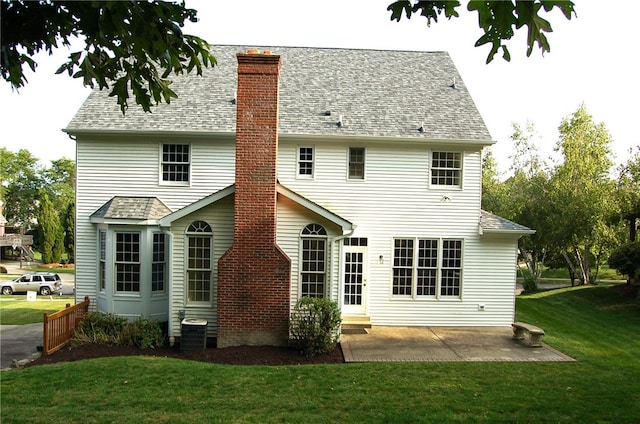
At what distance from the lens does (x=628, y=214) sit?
2291 cm

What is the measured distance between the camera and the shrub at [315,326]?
33.9ft

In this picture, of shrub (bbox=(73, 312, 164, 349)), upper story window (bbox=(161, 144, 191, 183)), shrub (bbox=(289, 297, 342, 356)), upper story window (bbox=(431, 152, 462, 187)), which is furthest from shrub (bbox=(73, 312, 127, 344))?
upper story window (bbox=(431, 152, 462, 187))

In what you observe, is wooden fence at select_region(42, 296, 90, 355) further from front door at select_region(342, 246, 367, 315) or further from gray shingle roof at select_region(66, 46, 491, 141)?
front door at select_region(342, 246, 367, 315)

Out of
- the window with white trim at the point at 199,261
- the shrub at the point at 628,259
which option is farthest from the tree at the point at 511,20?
the shrub at the point at 628,259

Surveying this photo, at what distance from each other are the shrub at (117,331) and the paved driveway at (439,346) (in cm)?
496

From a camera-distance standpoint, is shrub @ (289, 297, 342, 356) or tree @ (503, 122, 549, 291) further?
tree @ (503, 122, 549, 291)

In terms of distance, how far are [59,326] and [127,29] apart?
9.34m

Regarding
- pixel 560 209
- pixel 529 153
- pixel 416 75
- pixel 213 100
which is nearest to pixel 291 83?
pixel 213 100

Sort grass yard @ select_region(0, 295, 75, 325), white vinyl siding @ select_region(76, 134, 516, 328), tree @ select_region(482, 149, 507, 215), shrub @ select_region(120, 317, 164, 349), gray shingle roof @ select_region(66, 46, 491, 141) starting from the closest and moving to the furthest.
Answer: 1. shrub @ select_region(120, 317, 164, 349)
2. white vinyl siding @ select_region(76, 134, 516, 328)
3. gray shingle roof @ select_region(66, 46, 491, 141)
4. grass yard @ select_region(0, 295, 75, 325)
5. tree @ select_region(482, 149, 507, 215)

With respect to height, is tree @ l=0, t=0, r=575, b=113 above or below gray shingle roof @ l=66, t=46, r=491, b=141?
below

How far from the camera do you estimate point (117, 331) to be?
1137 centimetres

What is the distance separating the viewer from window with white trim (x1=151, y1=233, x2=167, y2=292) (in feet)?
41.9

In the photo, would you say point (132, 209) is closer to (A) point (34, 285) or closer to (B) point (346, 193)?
(B) point (346, 193)

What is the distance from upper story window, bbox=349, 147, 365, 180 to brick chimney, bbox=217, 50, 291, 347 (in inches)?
146
